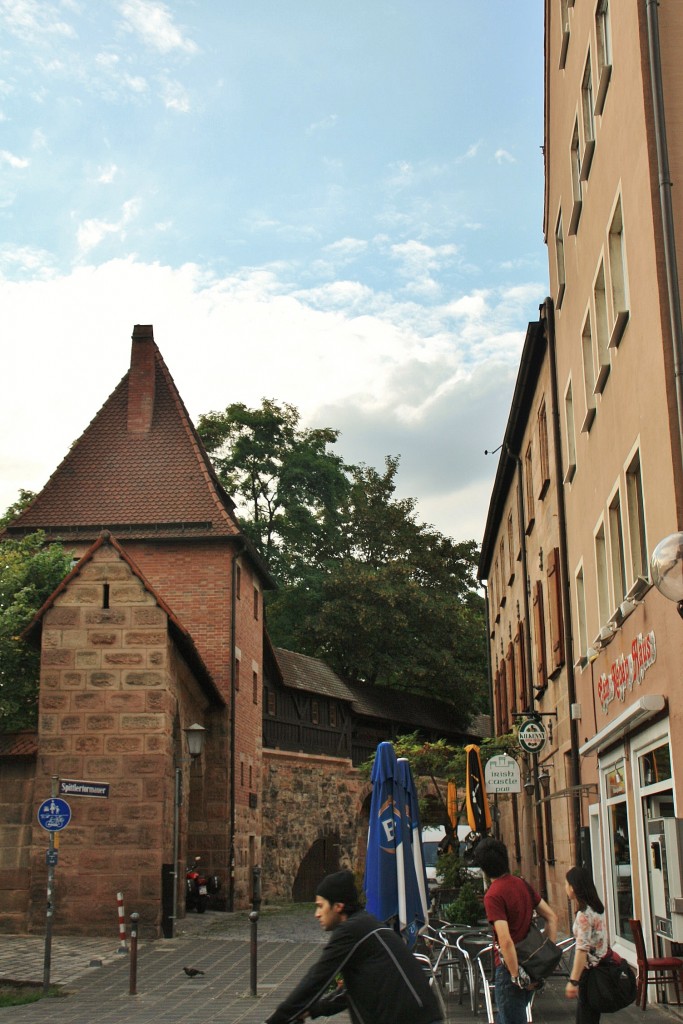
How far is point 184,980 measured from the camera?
13.9 m

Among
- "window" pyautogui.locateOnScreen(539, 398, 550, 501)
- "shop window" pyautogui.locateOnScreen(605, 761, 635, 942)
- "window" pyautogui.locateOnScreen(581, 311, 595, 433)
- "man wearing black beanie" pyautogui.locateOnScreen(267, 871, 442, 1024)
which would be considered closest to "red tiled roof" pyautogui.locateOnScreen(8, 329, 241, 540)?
"window" pyautogui.locateOnScreen(539, 398, 550, 501)

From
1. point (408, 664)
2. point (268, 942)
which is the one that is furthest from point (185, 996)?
point (408, 664)

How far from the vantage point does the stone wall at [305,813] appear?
32406 millimetres

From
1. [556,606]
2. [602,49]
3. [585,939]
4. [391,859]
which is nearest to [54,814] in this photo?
[391,859]

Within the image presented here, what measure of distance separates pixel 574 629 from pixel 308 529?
101ft

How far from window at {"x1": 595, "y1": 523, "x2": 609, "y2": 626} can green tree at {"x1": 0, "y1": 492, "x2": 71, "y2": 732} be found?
12773 millimetres

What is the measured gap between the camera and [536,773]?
20.8 m

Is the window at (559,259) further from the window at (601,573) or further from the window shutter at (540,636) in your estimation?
the window shutter at (540,636)

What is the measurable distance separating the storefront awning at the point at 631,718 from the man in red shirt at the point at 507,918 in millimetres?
3070

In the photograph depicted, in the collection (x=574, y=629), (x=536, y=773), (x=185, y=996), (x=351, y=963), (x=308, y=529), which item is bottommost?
(x=185, y=996)

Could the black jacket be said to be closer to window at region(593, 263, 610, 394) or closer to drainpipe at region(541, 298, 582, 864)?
window at region(593, 263, 610, 394)

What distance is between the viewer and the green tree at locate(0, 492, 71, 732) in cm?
2377

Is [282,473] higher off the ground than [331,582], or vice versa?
[282,473]

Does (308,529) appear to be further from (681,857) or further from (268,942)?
(681,857)
